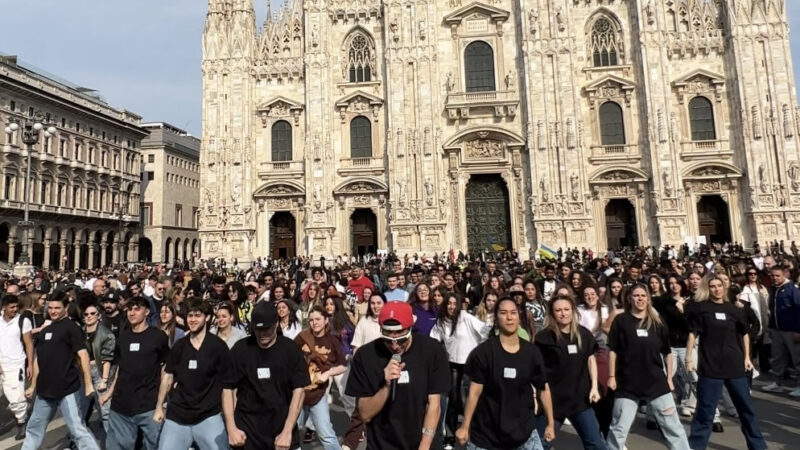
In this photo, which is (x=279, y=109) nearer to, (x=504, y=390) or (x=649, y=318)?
(x=649, y=318)

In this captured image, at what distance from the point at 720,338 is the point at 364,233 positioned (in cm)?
2589

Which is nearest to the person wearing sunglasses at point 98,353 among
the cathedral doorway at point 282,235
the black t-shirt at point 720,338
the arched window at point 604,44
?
the black t-shirt at point 720,338

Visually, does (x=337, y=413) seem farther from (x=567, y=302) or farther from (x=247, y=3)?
(x=247, y=3)

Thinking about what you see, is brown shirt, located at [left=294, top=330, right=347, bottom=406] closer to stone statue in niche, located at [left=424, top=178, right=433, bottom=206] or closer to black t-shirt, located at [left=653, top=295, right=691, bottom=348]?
black t-shirt, located at [left=653, top=295, right=691, bottom=348]

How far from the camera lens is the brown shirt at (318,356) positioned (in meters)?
5.24

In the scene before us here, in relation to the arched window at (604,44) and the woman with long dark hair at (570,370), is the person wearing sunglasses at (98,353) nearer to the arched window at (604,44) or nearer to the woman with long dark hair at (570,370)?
the woman with long dark hair at (570,370)

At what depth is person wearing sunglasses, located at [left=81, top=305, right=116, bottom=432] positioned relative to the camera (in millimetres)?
5844

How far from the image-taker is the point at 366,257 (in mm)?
28875

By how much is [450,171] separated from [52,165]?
31.7 metres

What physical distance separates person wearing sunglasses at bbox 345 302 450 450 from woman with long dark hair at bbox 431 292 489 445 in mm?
2911

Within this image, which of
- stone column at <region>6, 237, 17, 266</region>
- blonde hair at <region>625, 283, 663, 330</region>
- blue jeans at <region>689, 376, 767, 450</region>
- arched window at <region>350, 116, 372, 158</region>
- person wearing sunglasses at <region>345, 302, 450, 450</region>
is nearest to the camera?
person wearing sunglasses at <region>345, 302, 450, 450</region>

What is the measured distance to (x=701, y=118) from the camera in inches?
1144

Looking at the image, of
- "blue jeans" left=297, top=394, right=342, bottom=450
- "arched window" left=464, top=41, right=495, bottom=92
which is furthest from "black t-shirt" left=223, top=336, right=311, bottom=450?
"arched window" left=464, top=41, right=495, bottom=92

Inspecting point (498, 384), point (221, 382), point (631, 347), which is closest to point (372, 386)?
point (498, 384)
